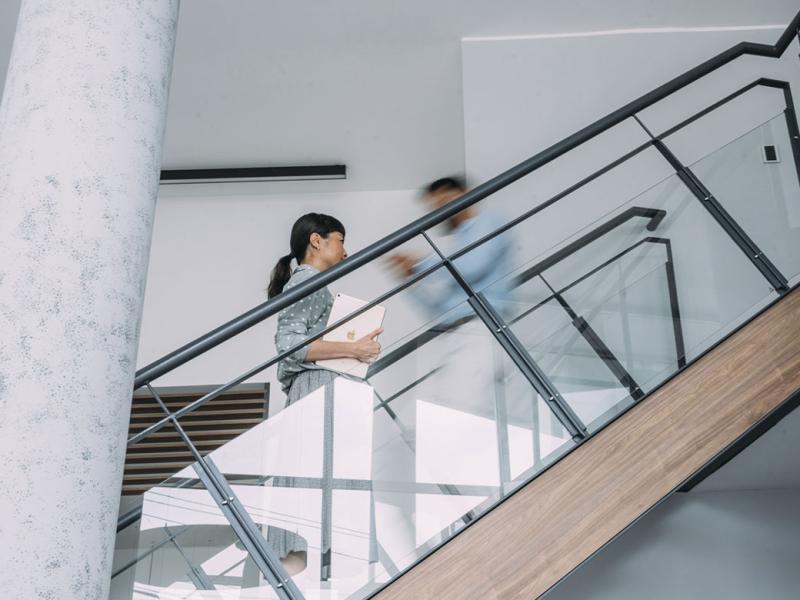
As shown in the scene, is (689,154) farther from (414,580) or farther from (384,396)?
(414,580)

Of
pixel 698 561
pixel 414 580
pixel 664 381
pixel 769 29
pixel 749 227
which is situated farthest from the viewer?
pixel 769 29

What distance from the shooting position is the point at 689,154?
4.80 meters

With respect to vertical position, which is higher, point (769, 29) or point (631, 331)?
point (769, 29)

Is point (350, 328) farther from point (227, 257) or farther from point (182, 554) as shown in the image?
point (227, 257)

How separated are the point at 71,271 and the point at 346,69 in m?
4.00

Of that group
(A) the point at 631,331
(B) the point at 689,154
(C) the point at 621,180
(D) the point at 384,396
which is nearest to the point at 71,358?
(D) the point at 384,396

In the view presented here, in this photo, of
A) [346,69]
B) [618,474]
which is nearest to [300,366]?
[618,474]

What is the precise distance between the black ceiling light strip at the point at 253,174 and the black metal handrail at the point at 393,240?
10.7 feet

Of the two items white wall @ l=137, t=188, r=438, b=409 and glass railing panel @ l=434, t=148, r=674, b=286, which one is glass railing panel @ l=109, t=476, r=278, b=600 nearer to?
glass railing panel @ l=434, t=148, r=674, b=286

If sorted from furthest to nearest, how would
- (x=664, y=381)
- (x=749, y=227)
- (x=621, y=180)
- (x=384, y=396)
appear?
(x=621, y=180), (x=749, y=227), (x=664, y=381), (x=384, y=396)

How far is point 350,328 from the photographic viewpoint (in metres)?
2.79

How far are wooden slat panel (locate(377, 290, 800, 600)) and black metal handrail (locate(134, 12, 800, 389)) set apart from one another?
0.84m

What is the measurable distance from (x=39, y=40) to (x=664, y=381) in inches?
79.9

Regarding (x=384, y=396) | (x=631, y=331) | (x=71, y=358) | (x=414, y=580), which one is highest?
(x=631, y=331)
